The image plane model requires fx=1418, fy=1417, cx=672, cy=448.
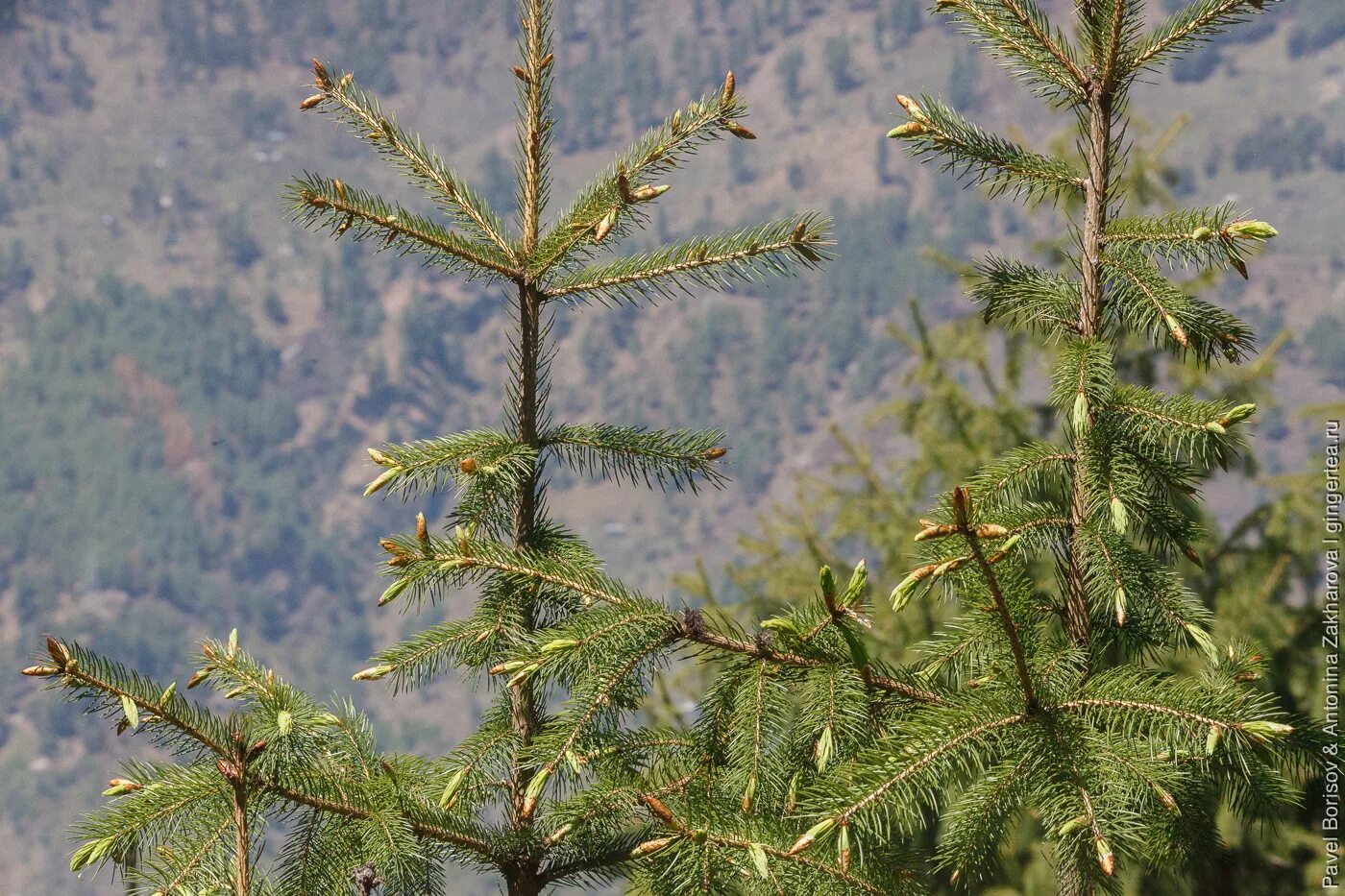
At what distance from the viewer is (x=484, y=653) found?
3283 mm

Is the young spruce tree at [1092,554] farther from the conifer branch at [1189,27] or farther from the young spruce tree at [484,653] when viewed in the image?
the young spruce tree at [484,653]

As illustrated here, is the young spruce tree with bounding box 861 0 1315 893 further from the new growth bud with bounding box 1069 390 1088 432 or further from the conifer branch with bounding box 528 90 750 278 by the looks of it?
the conifer branch with bounding box 528 90 750 278

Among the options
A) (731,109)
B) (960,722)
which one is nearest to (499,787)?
(960,722)

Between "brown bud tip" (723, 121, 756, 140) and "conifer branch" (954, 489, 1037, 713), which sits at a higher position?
"brown bud tip" (723, 121, 756, 140)

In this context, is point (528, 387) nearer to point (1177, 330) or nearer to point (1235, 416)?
point (1177, 330)

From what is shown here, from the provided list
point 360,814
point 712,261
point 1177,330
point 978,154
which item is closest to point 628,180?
point 712,261

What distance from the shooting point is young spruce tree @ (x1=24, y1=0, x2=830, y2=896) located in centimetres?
278

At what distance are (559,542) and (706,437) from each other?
47cm

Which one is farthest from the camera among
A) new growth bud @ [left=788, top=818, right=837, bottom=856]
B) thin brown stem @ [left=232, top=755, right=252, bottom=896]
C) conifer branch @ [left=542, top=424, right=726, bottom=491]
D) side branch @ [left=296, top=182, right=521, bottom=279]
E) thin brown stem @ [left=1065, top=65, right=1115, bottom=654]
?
conifer branch @ [left=542, top=424, right=726, bottom=491]

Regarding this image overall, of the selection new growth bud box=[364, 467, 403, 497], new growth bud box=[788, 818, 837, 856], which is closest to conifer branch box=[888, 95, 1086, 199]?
new growth bud box=[364, 467, 403, 497]

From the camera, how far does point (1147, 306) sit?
9.41 feet

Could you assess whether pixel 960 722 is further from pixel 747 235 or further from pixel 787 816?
pixel 747 235

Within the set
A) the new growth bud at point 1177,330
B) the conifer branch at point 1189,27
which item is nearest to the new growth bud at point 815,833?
the new growth bud at point 1177,330

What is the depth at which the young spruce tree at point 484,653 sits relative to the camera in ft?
9.11
